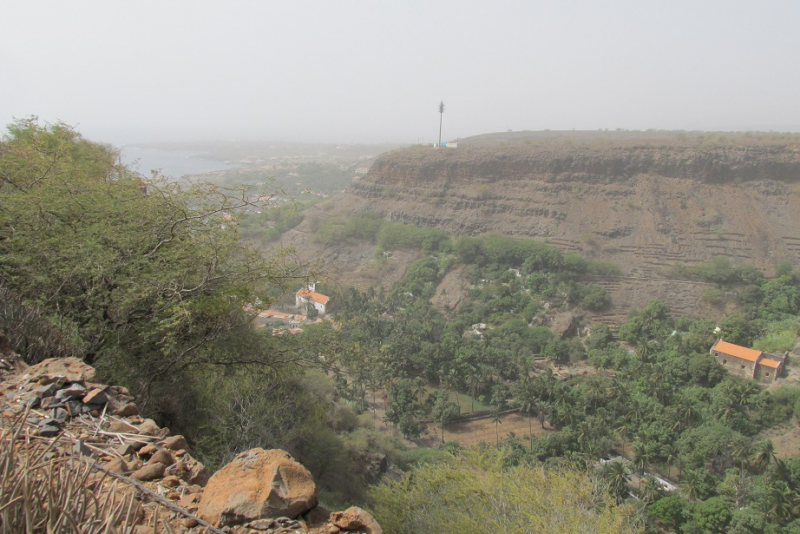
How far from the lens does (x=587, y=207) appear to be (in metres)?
38.4

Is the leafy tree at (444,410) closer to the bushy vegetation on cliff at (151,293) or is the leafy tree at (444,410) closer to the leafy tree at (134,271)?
the bushy vegetation on cliff at (151,293)

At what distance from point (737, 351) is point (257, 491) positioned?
87.9 ft

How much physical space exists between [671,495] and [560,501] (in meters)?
12.4

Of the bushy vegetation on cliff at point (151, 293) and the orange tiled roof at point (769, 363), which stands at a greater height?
the bushy vegetation on cliff at point (151, 293)

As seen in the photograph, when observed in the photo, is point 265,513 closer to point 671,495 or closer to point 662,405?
A: point 671,495

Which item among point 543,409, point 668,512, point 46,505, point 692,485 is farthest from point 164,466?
point 543,409

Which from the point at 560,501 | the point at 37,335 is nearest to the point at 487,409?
the point at 560,501

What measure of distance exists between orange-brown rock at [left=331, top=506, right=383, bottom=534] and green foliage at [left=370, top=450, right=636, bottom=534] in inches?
101

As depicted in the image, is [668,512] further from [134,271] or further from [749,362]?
[134,271]

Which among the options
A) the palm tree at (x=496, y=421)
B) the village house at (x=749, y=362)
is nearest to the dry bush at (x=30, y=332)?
the palm tree at (x=496, y=421)

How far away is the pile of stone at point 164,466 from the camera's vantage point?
8.86 feet

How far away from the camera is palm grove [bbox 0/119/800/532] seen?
202 inches

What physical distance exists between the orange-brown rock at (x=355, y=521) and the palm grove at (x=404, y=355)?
265cm

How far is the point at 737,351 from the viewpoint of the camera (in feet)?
75.6
